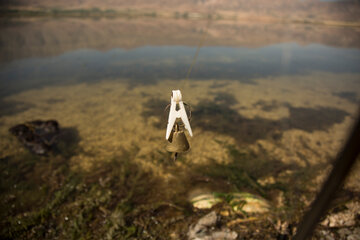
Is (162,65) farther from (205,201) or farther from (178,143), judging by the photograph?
(178,143)

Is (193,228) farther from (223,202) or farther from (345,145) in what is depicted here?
(345,145)

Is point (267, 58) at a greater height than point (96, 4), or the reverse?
point (96, 4)

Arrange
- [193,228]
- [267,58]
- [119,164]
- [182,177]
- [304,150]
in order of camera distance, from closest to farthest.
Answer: [193,228]
[182,177]
[119,164]
[304,150]
[267,58]

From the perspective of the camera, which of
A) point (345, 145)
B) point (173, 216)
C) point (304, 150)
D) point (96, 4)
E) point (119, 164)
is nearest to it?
point (345, 145)

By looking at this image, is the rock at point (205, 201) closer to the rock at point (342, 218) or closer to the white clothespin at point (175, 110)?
the rock at point (342, 218)

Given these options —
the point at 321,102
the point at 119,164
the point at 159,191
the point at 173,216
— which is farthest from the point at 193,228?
the point at 321,102

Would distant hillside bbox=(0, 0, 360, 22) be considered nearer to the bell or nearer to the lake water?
the lake water

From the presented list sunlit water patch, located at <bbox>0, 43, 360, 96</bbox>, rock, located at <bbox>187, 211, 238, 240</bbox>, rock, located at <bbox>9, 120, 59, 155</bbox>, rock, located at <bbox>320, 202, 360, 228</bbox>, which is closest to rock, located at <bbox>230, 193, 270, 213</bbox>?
rock, located at <bbox>187, 211, 238, 240</bbox>
